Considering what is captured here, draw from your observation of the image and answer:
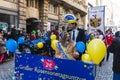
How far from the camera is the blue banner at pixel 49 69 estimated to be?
4.73 m

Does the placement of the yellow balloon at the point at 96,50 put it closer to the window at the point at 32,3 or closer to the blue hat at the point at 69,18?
the blue hat at the point at 69,18

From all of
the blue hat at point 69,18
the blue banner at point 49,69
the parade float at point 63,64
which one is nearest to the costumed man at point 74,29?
the blue hat at point 69,18

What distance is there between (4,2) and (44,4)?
8.14 meters

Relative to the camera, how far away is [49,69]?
16.5 ft

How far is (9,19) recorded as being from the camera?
2159cm

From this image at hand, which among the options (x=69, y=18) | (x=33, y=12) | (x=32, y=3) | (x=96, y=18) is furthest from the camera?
(x=32, y=3)

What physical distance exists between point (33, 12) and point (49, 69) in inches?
842

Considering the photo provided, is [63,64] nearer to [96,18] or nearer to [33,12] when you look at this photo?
[96,18]

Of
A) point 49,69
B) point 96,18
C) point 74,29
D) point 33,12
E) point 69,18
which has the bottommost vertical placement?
point 49,69

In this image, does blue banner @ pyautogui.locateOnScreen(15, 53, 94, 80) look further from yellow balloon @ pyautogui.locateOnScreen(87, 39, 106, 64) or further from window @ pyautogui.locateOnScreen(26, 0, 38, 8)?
window @ pyautogui.locateOnScreen(26, 0, 38, 8)

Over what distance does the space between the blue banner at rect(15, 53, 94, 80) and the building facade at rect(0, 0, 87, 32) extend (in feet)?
49.1

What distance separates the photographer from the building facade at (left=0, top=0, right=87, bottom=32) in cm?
2120

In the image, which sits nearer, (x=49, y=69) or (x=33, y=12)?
(x=49, y=69)

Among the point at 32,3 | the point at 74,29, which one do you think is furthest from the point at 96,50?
the point at 32,3
